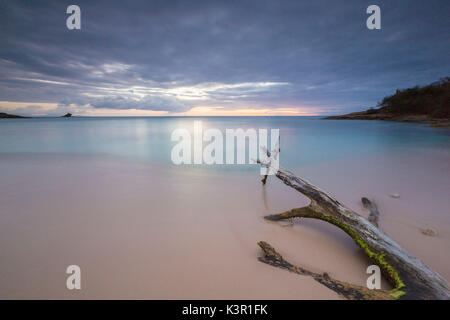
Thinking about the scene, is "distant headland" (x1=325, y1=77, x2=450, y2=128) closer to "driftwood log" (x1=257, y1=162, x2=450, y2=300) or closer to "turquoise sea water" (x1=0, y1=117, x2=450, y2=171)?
"turquoise sea water" (x1=0, y1=117, x2=450, y2=171)

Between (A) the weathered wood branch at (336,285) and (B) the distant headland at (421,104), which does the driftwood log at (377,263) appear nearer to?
(A) the weathered wood branch at (336,285)

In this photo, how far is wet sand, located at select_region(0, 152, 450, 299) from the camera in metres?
2.26

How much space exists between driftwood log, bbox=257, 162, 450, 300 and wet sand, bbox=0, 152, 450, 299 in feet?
0.55

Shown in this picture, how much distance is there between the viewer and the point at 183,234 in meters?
3.33

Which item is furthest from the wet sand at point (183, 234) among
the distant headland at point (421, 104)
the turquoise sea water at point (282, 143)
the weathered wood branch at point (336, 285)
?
the distant headland at point (421, 104)

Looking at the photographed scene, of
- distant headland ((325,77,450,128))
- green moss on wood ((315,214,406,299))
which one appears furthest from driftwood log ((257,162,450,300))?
distant headland ((325,77,450,128))

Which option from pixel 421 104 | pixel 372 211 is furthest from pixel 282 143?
pixel 421 104

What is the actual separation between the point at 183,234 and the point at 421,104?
61.0m

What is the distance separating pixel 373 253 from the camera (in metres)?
2.34

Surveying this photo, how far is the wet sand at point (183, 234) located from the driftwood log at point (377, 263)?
168mm

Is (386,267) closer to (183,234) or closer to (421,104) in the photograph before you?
(183,234)

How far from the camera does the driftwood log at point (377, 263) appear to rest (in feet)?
6.04
